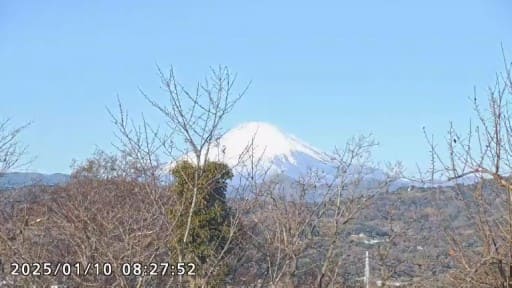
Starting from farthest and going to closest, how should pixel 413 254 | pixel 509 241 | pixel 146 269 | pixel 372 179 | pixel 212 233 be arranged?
pixel 212 233 → pixel 372 179 → pixel 413 254 → pixel 146 269 → pixel 509 241

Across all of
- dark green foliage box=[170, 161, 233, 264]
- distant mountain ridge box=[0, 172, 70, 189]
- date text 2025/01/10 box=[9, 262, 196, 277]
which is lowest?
date text 2025/01/10 box=[9, 262, 196, 277]

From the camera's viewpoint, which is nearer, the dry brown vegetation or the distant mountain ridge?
the dry brown vegetation

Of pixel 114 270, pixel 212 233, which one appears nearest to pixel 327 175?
pixel 212 233

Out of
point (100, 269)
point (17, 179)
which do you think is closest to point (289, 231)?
point (100, 269)

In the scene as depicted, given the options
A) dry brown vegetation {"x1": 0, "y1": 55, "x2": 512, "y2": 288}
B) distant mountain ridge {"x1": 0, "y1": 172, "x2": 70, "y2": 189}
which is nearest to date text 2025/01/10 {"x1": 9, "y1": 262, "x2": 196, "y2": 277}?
dry brown vegetation {"x1": 0, "y1": 55, "x2": 512, "y2": 288}

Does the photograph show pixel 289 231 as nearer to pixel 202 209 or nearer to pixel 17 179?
pixel 202 209

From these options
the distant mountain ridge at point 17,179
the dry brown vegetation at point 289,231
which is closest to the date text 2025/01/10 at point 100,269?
the dry brown vegetation at point 289,231

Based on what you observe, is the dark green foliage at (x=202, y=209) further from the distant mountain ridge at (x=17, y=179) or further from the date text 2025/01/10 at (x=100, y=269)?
the distant mountain ridge at (x=17, y=179)

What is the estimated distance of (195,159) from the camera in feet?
19.6

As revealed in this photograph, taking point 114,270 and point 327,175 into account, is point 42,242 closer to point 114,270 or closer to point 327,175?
point 114,270

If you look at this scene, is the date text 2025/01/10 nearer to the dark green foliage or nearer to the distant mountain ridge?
the dark green foliage

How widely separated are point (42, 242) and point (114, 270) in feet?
5.71

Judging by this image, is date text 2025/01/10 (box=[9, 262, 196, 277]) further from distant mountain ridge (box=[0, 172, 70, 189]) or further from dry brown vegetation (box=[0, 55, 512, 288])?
distant mountain ridge (box=[0, 172, 70, 189])

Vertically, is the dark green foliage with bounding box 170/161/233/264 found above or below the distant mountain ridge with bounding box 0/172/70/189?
below
